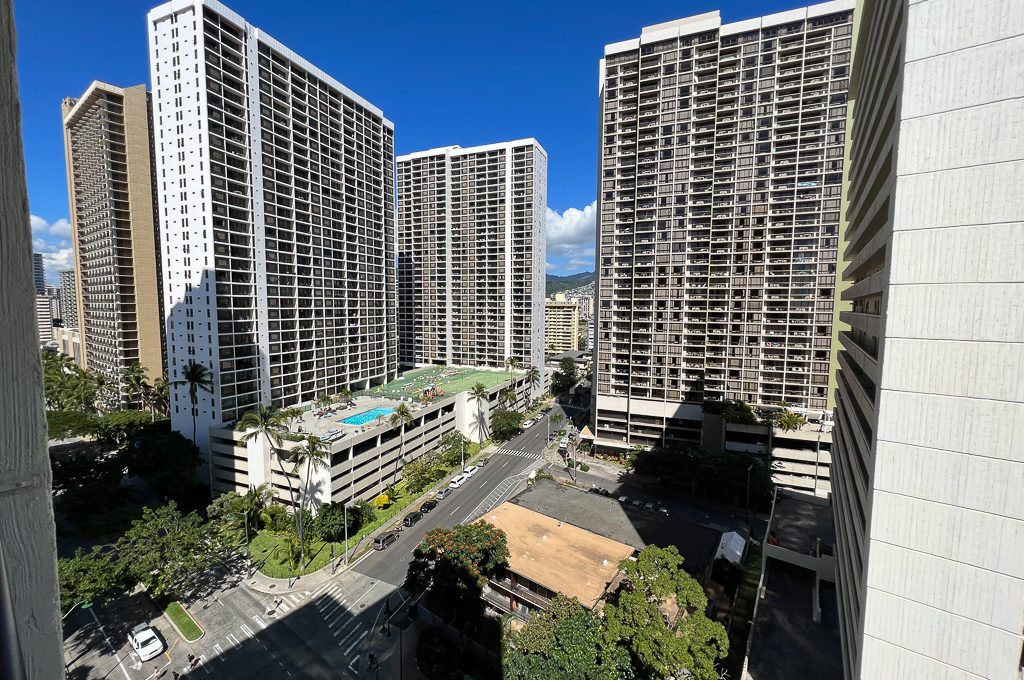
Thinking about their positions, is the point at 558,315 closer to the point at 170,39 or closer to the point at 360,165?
the point at 360,165

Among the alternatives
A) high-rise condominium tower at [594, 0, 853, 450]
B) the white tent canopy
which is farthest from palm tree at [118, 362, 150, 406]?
the white tent canopy

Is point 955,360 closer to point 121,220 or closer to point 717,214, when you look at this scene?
point 717,214

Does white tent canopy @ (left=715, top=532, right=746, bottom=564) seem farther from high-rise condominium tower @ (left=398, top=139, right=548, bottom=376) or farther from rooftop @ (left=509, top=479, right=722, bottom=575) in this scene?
high-rise condominium tower @ (left=398, top=139, right=548, bottom=376)

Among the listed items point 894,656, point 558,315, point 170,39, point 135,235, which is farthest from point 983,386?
point 558,315

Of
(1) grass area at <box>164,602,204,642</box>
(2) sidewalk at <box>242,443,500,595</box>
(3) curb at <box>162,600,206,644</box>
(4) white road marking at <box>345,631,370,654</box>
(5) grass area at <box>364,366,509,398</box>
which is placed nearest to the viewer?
(4) white road marking at <box>345,631,370,654</box>

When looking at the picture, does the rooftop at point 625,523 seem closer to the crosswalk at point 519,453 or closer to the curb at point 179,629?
the crosswalk at point 519,453

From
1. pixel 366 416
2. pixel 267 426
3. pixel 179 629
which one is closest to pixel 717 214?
pixel 366 416
